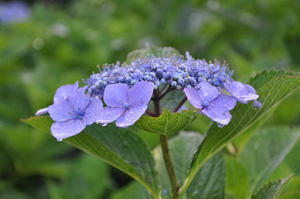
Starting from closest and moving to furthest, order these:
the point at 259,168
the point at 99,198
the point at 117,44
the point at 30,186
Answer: the point at 259,168 < the point at 99,198 < the point at 30,186 < the point at 117,44

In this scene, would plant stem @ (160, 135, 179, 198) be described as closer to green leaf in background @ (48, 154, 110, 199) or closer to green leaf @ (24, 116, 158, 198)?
green leaf @ (24, 116, 158, 198)

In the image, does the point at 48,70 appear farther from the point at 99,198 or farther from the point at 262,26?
the point at 262,26

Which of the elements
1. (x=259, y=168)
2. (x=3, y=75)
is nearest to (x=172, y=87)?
(x=259, y=168)

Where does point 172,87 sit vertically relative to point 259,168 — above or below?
above

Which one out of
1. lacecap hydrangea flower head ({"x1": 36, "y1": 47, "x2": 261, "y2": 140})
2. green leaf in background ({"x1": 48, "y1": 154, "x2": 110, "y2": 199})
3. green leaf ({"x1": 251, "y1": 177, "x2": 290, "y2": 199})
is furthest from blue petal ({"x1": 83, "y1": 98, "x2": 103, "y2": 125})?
green leaf in background ({"x1": 48, "y1": 154, "x2": 110, "y2": 199})

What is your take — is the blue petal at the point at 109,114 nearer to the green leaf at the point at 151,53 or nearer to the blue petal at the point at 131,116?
the blue petal at the point at 131,116

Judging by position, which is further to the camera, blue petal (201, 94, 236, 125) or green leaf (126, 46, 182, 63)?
green leaf (126, 46, 182, 63)

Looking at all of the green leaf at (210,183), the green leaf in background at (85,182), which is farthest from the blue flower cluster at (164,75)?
the green leaf in background at (85,182)

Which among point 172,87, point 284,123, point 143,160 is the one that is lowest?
point 284,123
